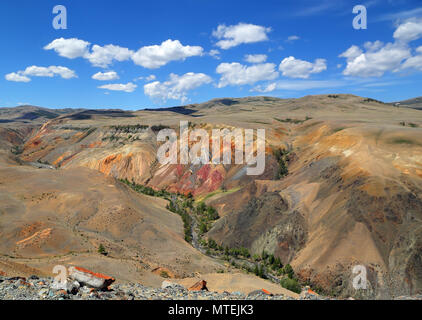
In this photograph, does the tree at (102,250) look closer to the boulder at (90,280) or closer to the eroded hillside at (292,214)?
the eroded hillside at (292,214)

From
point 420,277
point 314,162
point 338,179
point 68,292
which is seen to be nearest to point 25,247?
point 68,292

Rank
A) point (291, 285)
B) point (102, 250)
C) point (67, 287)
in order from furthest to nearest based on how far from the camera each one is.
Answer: point (291, 285) → point (102, 250) → point (67, 287)

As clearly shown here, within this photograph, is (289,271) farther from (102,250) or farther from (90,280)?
(90,280)

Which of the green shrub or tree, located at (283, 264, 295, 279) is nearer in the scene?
the green shrub

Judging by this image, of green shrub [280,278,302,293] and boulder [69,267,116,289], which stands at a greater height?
boulder [69,267,116,289]

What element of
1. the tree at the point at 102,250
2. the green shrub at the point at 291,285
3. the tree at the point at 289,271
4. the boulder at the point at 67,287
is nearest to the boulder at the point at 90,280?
the boulder at the point at 67,287

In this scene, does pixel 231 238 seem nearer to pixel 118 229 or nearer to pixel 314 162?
pixel 118 229

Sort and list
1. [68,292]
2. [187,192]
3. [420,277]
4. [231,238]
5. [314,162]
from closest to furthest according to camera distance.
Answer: [68,292], [420,277], [231,238], [314,162], [187,192]

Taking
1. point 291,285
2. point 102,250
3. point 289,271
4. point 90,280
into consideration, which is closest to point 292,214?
point 289,271

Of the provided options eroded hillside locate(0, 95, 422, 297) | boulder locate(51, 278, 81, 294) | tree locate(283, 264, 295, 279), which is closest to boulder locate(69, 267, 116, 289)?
boulder locate(51, 278, 81, 294)

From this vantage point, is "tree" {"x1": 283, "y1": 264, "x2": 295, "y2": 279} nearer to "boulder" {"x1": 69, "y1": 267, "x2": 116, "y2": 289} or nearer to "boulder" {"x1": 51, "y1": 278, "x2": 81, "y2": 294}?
"boulder" {"x1": 69, "y1": 267, "x2": 116, "y2": 289}

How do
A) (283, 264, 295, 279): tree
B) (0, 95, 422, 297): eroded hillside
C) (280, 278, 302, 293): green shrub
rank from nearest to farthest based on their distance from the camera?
1. (280, 278, 302, 293): green shrub
2. (0, 95, 422, 297): eroded hillside
3. (283, 264, 295, 279): tree
